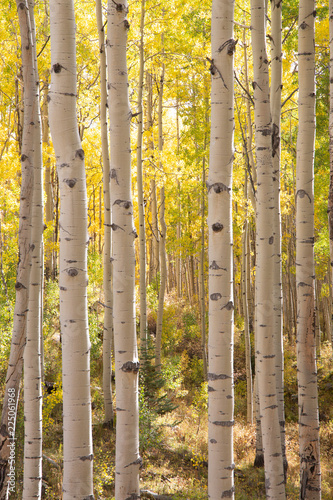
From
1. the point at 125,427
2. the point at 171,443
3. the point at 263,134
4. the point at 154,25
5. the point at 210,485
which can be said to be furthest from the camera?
the point at 154,25

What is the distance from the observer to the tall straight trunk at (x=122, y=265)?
9.47 ft

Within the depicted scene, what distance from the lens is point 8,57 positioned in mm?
9812

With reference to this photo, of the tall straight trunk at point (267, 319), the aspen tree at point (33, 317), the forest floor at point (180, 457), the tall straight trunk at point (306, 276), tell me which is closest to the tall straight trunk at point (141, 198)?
the forest floor at point (180, 457)

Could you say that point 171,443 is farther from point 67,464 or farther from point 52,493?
point 67,464

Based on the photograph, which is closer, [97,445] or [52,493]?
[52,493]

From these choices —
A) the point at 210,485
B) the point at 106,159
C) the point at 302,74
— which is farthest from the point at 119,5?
the point at 106,159

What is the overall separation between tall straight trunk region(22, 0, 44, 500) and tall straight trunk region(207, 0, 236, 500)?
1.69 metres

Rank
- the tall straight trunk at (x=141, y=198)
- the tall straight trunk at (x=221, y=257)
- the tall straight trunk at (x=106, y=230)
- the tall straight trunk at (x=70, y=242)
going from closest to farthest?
the tall straight trunk at (x=70, y=242), the tall straight trunk at (x=221, y=257), the tall straight trunk at (x=106, y=230), the tall straight trunk at (x=141, y=198)

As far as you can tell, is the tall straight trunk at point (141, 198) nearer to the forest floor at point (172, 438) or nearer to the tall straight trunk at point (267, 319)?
the forest floor at point (172, 438)

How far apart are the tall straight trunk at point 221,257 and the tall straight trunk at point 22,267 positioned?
68.1 inches

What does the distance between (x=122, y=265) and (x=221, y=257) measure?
715mm

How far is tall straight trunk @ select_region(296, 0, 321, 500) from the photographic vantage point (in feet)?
13.5

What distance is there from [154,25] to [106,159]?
3.66 metres

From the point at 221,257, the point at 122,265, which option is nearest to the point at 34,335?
the point at 122,265
